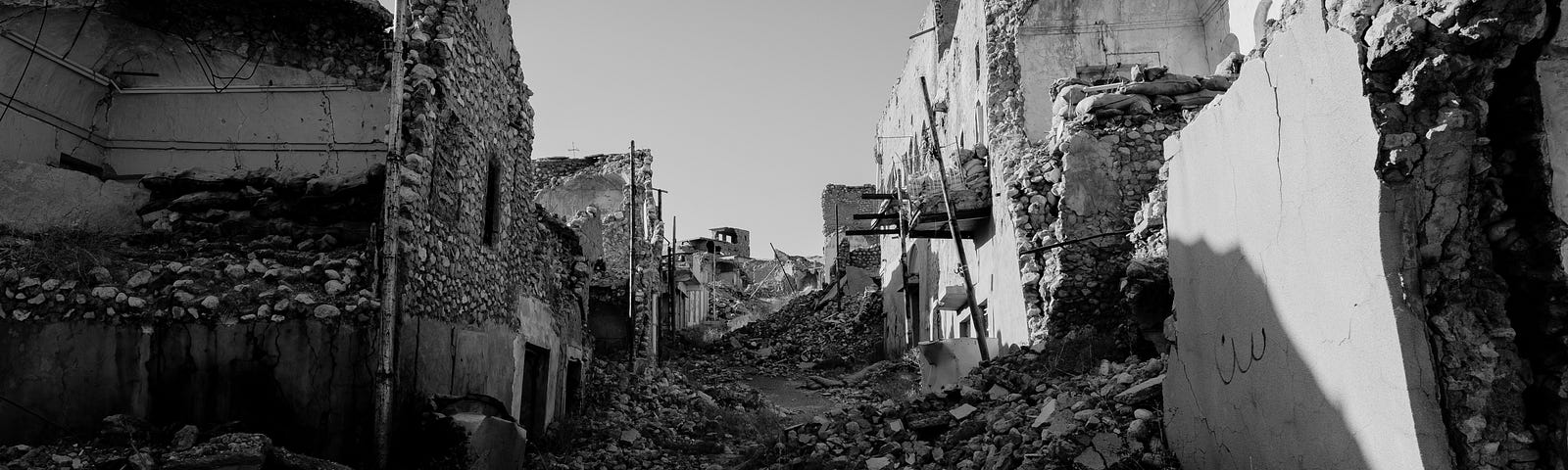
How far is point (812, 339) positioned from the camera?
2520 centimetres

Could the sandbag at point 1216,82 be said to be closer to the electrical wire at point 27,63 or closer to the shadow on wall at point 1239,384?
the shadow on wall at point 1239,384

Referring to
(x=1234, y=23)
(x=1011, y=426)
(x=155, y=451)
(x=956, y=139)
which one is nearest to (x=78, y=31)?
(x=155, y=451)

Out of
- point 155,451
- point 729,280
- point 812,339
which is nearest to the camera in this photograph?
point 155,451

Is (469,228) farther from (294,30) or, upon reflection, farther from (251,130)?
(294,30)

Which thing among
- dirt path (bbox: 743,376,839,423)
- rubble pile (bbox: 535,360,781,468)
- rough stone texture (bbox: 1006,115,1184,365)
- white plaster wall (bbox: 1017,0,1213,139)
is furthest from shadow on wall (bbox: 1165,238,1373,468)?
dirt path (bbox: 743,376,839,423)

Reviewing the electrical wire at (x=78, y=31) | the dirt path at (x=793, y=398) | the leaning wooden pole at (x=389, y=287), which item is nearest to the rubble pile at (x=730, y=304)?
the dirt path at (x=793, y=398)

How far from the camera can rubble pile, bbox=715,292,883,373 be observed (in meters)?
23.0

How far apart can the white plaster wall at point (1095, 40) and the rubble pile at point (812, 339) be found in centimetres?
1093

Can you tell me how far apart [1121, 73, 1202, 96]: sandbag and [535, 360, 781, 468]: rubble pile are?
20.3ft

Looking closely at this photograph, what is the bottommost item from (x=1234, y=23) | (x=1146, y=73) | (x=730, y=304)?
(x=730, y=304)

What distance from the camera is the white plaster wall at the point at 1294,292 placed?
347 cm

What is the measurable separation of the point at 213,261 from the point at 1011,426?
619 cm

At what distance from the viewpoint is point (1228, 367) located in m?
4.92

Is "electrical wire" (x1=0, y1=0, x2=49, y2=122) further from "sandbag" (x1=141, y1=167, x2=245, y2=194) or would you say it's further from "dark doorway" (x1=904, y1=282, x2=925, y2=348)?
"dark doorway" (x1=904, y1=282, x2=925, y2=348)
